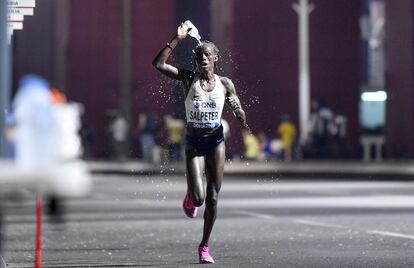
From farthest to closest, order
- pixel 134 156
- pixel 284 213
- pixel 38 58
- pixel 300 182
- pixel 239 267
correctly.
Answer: pixel 38 58, pixel 134 156, pixel 300 182, pixel 284 213, pixel 239 267

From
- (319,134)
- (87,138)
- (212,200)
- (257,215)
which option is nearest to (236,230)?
(257,215)

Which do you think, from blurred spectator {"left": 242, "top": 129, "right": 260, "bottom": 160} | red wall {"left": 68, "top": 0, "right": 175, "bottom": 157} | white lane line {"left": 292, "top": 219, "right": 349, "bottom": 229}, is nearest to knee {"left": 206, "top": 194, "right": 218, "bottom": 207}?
white lane line {"left": 292, "top": 219, "right": 349, "bottom": 229}

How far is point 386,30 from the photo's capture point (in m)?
55.4

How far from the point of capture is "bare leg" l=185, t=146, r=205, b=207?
1352 cm

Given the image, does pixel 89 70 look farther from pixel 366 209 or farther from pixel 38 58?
pixel 366 209

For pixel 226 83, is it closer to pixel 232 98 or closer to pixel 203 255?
pixel 232 98

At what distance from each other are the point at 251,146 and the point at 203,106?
35.5 metres

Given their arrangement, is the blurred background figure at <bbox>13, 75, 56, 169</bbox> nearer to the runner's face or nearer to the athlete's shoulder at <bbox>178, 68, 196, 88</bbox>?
the athlete's shoulder at <bbox>178, 68, 196, 88</bbox>

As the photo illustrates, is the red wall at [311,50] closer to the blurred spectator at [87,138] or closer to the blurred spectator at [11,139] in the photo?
the blurred spectator at [87,138]

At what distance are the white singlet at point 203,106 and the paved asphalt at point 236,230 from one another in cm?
162

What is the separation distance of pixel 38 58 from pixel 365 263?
60.9m

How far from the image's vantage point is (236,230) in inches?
768

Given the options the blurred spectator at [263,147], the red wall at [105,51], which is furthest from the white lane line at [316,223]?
the red wall at [105,51]

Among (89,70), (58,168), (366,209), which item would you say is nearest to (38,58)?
(89,70)
